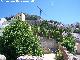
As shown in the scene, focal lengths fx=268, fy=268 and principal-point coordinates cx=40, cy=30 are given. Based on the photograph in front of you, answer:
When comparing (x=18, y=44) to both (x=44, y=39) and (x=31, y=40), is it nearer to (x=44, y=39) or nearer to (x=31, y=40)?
(x=31, y=40)

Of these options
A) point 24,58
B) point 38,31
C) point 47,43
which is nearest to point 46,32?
point 38,31

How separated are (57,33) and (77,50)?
423 cm

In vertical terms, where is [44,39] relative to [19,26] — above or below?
below

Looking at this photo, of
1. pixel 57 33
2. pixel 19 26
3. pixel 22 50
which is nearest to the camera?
pixel 22 50

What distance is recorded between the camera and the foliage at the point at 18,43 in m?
19.9

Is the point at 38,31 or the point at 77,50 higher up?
the point at 38,31

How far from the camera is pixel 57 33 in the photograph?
109 ft

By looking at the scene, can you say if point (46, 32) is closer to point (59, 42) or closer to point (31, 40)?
point (59, 42)

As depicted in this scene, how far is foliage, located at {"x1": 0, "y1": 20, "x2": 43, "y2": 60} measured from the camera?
19.9 metres

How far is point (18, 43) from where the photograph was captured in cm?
2017

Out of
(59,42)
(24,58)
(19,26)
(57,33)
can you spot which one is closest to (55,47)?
(59,42)

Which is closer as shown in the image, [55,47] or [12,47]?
[12,47]

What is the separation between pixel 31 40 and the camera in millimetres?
20469

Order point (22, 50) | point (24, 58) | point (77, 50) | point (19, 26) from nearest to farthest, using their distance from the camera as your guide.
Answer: point (24, 58) < point (22, 50) < point (19, 26) < point (77, 50)
